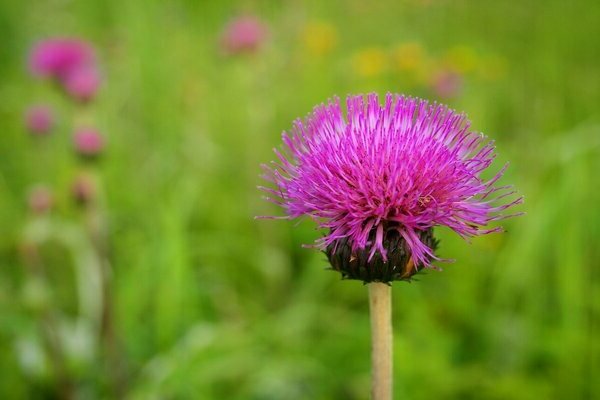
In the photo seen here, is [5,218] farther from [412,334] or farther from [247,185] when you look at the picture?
[412,334]

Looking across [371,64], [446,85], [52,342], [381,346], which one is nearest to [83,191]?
[52,342]

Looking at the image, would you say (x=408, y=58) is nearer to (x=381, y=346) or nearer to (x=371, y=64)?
(x=371, y=64)

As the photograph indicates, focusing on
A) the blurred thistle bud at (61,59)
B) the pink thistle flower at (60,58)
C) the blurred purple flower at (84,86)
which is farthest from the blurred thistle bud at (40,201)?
the pink thistle flower at (60,58)

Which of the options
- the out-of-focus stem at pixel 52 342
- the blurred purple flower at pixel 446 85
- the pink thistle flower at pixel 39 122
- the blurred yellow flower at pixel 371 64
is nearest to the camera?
the out-of-focus stem at pixel 52 342

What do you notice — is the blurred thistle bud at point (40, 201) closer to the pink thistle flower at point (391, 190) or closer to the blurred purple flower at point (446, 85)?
the pink thistle flower at point (391, 190)

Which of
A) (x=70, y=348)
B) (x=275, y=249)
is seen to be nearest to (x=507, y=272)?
(x=275, y=249)

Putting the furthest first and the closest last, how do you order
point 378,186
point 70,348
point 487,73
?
point 487,73, point 70,348, point 378,186
